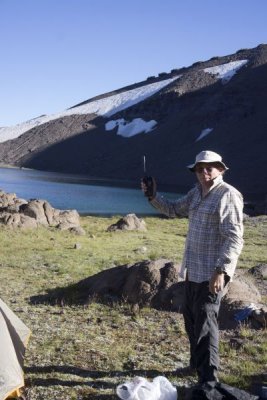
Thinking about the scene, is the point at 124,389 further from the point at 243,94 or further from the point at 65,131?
the point at 65,131

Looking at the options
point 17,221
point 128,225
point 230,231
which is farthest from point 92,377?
point 128,225

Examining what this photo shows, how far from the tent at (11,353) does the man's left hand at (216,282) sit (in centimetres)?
210

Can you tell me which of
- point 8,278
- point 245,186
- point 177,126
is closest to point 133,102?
point 177,126

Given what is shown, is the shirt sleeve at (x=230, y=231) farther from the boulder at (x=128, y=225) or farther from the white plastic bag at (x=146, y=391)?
the boulder at (x=128, y=225)

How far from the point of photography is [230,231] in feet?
14.9

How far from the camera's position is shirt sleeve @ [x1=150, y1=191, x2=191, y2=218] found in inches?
208

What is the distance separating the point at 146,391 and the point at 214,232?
156 centimetres

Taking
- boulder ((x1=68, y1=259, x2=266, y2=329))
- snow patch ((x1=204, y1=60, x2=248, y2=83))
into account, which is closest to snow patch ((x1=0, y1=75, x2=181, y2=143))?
snow patch ((x1=204, y1=60, x2=248, y2=83))

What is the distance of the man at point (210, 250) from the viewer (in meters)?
4.55

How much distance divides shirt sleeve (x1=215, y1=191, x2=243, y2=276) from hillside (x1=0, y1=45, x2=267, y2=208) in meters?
74.7

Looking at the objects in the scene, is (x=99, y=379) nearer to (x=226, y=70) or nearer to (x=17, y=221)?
(x=17, y=221)

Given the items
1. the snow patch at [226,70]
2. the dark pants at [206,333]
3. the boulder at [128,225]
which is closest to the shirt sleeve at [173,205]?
the dark pants at [206,333]

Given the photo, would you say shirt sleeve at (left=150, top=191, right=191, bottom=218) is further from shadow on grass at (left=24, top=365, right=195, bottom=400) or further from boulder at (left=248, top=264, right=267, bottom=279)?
boulder at (left=248, top=264, right=267, bottom=279)

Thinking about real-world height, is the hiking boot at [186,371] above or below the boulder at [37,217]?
above
